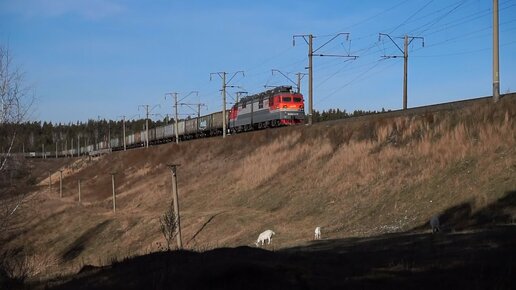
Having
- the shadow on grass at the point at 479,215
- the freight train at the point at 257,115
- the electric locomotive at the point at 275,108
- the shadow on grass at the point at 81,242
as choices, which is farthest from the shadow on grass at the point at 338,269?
the electric locomotive at the point at 275,108

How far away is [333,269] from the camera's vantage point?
8.65m

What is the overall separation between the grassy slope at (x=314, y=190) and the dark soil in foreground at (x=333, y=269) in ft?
17.6

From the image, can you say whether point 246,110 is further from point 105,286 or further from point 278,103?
point 105,286

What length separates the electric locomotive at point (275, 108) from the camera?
5366 centimetres

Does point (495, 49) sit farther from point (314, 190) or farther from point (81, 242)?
point (81, 242)

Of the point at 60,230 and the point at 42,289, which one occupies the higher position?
the point at 42,289

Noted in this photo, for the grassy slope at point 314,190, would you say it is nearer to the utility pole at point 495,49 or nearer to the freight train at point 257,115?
the utility pole at point 495,49

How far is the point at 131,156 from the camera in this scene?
88.6m

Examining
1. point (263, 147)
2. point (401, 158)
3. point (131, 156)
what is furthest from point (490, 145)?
point (131, 156)

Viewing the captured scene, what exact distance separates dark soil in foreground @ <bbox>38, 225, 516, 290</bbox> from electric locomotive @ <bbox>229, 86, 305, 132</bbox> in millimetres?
42628

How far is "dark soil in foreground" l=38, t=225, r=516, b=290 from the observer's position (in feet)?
23.9

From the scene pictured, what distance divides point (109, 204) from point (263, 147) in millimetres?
18464

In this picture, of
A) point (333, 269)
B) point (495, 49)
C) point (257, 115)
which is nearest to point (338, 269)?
point (333, 269)

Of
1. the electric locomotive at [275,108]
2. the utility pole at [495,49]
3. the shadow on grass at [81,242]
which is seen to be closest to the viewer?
the utility pole at [495,49]
